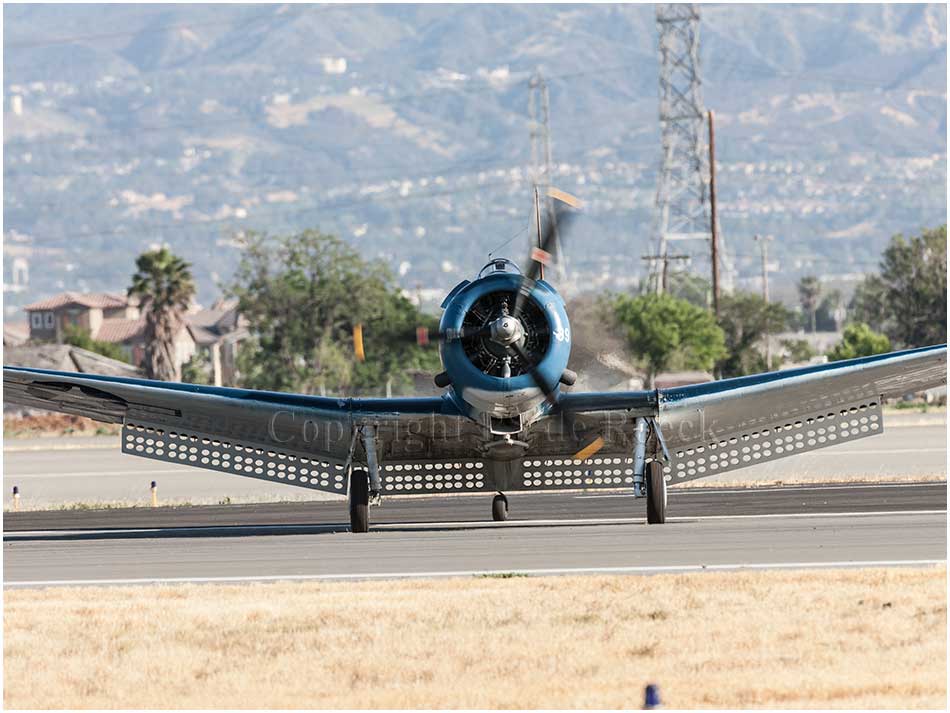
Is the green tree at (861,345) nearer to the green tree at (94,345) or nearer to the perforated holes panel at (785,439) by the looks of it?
the green tree at (94,345)

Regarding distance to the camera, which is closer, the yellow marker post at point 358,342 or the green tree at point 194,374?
the yellow marker post at point 358,342

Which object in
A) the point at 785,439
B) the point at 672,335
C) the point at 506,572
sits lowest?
the point at 506,572

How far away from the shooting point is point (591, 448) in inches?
871

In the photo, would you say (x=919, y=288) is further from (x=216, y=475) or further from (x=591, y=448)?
(x=591, y=448)

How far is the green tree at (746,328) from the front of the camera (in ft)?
273

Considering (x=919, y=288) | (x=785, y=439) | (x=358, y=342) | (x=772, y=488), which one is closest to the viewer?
(x=358, y=342)

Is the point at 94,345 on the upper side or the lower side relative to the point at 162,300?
upper

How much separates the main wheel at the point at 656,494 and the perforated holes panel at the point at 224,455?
180 inches

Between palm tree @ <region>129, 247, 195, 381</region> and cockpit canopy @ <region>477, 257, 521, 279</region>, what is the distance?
6219 centimetres

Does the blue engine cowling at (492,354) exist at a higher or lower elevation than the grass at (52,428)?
lower

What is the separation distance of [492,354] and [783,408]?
4.74 m

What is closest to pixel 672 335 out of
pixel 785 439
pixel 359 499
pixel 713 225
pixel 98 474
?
pixel 713 225

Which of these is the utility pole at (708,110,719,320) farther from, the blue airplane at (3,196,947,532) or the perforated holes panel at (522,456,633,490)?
the perforated holes panel at (522,456,633,490)

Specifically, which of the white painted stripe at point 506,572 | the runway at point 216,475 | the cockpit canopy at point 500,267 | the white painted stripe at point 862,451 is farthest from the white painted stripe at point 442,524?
the white painted stripe at point 862,451
